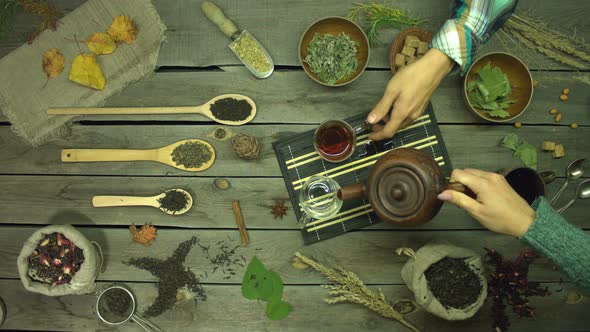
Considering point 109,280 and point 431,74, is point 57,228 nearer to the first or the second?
point 109,280

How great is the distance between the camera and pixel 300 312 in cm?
176

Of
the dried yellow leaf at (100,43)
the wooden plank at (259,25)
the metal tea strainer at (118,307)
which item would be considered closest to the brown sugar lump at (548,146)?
the wooden plank at (259,25)

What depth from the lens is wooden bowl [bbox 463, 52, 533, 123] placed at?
1692 millimetres

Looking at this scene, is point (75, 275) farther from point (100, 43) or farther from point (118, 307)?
point (100, 43)

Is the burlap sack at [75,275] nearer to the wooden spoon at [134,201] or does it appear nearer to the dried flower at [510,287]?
the wooden spoon at [134,201]

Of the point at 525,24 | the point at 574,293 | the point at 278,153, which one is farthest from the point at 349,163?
the point at 574,293

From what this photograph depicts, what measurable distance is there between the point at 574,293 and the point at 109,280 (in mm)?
1965

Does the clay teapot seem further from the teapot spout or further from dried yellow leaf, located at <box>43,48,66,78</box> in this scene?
dried yellow leaf, located at <box>43,48,66,78</box>

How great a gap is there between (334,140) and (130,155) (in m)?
0.86

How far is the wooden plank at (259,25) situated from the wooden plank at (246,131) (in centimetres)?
29

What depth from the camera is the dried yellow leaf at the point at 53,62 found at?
70.4 inches

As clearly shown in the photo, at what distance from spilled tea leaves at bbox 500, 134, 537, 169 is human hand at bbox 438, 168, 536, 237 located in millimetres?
485

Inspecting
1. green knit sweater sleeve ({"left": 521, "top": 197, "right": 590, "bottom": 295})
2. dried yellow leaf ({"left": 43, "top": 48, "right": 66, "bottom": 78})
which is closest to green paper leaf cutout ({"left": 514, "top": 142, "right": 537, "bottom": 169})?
green knit sweater sleeve ({"left": 521, "top": 197, "right": 590, "bottom": 295})

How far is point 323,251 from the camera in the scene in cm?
176
